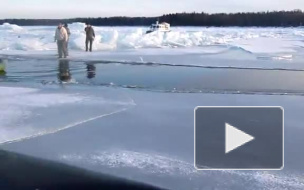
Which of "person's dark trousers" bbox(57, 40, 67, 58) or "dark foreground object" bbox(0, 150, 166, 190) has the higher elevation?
"person's dark trousers" bbox(57, 40, 67, 58)

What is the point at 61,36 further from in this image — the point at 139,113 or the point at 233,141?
the point at 233,141

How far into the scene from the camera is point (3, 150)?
554 cm

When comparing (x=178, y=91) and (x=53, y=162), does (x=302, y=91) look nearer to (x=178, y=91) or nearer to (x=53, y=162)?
(x=178, y=91)

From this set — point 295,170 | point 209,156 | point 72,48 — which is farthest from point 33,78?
point 72,48

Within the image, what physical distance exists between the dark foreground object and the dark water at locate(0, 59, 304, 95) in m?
5.65

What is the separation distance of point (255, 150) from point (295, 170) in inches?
28.5

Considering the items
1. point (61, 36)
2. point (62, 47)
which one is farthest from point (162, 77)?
point (62, 47)

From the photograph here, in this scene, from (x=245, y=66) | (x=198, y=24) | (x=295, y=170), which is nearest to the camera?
(x=295, y=170)

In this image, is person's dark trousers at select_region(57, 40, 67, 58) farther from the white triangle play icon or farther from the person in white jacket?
the white triangle play icon
